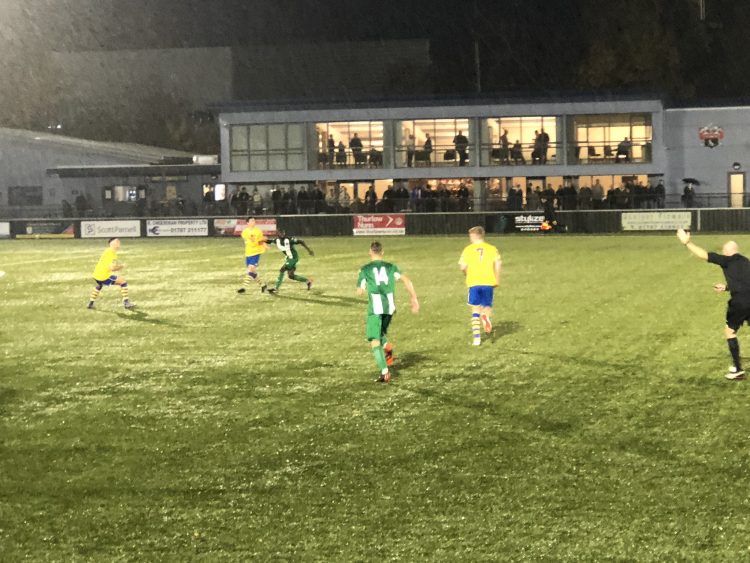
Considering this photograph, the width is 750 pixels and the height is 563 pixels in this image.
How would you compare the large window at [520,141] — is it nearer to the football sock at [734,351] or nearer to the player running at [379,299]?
the football sock at [734,351]

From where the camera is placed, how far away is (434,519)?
7.09m

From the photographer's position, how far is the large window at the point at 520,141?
55656mm

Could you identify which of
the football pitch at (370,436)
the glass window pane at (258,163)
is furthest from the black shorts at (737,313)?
the glass window pane at (258,163)

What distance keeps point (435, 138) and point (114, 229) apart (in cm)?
1962

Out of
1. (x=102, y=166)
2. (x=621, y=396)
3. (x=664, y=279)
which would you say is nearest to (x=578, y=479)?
(x=621, y=396)

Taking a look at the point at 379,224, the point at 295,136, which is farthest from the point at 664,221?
the point at 295,136

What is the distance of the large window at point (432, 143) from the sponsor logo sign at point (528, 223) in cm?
1082

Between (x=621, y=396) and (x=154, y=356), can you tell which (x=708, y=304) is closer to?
(x=621, y=396)

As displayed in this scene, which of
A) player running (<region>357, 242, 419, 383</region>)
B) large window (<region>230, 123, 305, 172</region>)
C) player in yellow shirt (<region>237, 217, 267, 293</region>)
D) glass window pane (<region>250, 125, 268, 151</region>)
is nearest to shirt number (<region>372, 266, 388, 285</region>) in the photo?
player running (<region>357, 242, 419, 383</region>)

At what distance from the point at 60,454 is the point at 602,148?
165 feet

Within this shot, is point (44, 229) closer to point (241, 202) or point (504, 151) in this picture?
point (241, 202)

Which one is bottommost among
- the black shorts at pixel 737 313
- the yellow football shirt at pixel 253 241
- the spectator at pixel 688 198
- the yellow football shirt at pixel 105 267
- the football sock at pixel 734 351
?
the football sock at pixel 734 351

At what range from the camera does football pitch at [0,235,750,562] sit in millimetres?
6797

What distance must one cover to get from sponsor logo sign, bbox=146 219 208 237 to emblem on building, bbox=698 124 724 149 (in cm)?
2789
